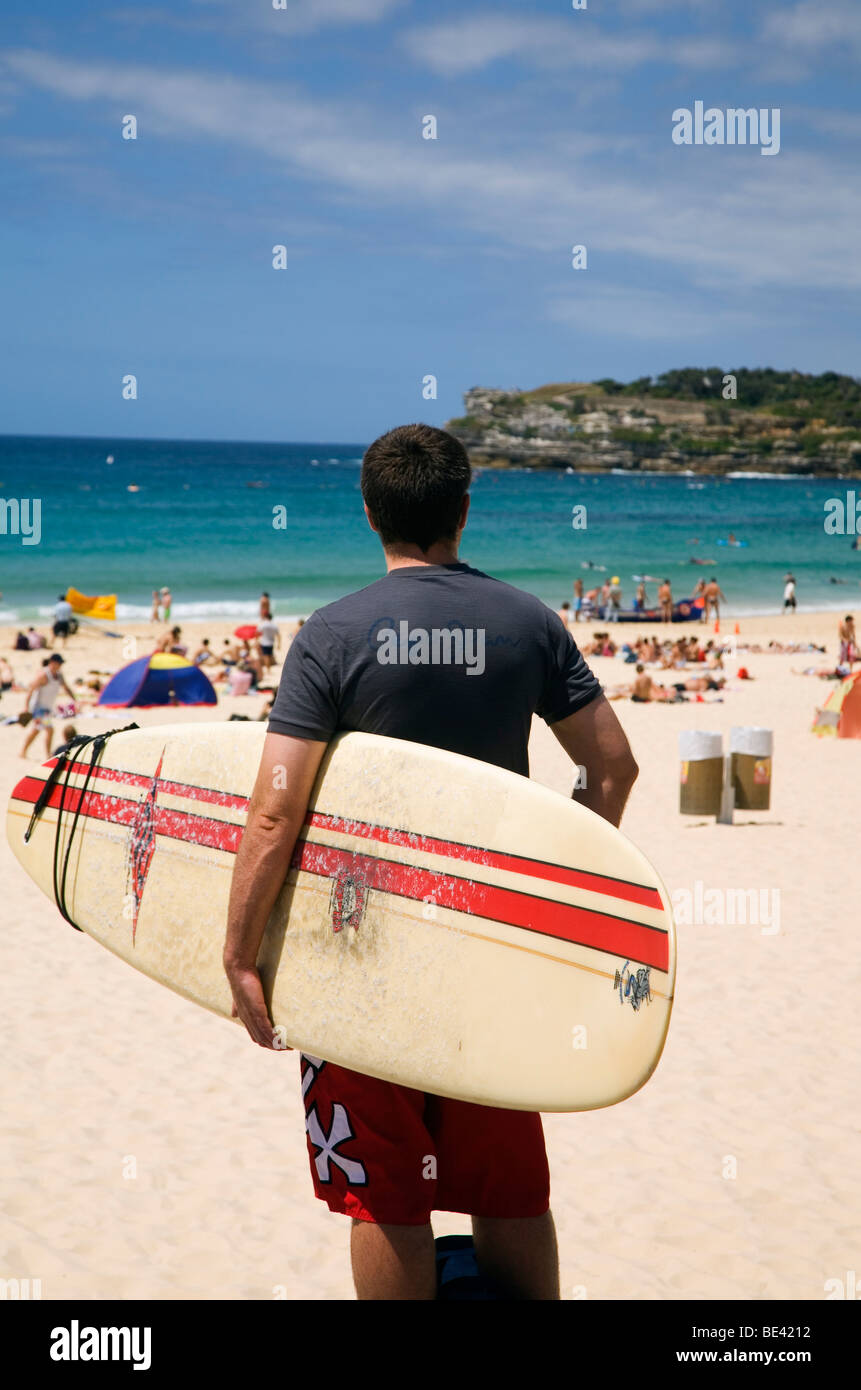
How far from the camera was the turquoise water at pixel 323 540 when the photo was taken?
112 feet

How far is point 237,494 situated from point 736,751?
68.3 m

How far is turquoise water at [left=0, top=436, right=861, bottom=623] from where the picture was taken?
3406 centimetres

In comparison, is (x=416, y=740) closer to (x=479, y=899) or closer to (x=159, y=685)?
(x=479, y=899)

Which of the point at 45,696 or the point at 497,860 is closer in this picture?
the point at 497,860

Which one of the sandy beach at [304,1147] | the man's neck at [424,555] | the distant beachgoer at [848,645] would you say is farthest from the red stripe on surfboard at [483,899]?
the distant beachgoer at [848,645]

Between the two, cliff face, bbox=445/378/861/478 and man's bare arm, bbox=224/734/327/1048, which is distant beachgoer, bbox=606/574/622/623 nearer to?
man's bare arm, bbox=224/734/327/1048

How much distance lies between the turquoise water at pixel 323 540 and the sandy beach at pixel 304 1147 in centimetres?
2288

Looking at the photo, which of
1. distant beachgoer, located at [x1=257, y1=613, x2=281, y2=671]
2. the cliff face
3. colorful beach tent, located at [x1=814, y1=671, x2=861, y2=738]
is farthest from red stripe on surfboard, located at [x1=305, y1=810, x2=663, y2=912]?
the cliff face

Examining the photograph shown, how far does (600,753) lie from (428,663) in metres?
0.41

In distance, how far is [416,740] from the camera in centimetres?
213

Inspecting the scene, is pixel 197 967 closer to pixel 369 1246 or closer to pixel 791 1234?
pixel 369 1246

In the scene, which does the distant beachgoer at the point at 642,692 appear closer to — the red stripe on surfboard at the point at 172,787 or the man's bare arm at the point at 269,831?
the red stripe on surfboard at the point at 172,787

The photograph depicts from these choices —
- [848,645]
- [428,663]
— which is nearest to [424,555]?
[428,663]
